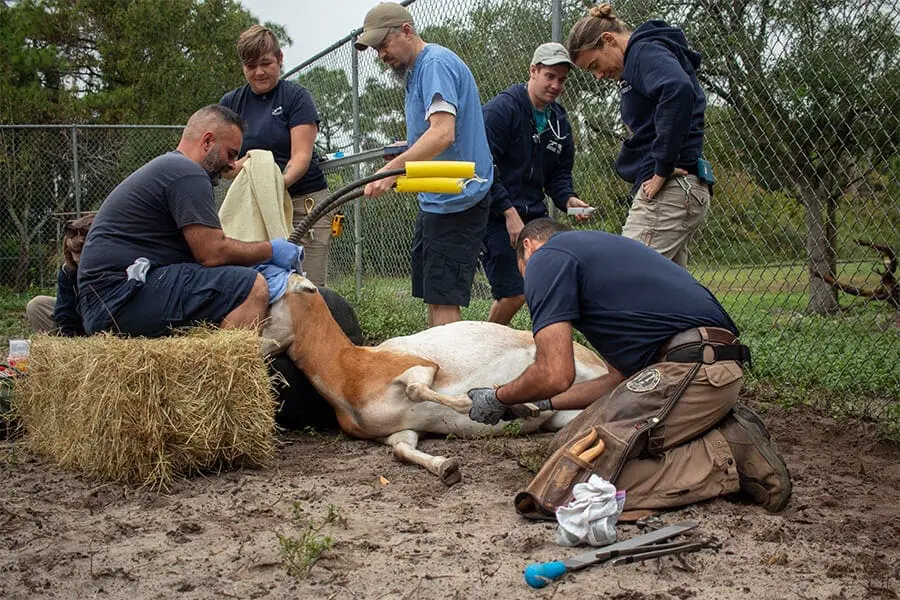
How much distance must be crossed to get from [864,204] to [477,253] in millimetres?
2184

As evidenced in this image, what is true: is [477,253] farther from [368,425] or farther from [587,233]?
[587,233]

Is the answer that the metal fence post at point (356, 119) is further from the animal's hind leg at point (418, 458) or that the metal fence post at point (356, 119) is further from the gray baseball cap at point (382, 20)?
the animal's hind leg at point (418, 458)

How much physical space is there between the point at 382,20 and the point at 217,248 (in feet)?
5.67

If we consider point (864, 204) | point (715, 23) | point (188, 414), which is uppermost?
point (715, 23)

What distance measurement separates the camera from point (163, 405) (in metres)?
3.95

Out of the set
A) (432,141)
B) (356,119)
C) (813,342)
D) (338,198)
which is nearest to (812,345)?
(813,342)

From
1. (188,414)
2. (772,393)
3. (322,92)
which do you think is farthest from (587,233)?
(322,92)

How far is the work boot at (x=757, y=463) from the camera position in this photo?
3.33 m

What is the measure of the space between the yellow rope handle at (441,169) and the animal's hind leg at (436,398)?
105 cm

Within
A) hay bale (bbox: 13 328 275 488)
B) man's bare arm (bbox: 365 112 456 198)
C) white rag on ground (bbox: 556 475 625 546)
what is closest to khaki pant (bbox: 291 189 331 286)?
man's bare arm (bbox: 365 112 456 198)

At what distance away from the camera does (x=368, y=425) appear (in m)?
4.59

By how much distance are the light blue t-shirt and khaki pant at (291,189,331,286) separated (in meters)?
1.10

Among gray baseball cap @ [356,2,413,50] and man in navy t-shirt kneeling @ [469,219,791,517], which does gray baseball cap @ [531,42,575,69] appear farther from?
man in navy t-shirt kneeling @ [469,219,791,517]

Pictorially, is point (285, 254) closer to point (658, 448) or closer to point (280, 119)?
point (280, 119)
